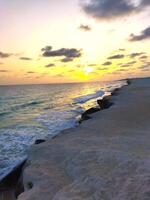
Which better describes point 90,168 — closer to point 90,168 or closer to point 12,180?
point 90,168

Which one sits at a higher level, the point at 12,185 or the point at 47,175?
the point at 47,175

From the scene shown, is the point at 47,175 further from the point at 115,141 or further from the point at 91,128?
the point at 91,128

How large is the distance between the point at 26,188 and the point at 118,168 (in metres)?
2.97

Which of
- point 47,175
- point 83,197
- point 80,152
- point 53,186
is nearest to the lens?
point 83,197

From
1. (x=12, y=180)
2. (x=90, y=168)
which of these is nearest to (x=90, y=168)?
(x=90, y=168)

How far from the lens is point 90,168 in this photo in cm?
905

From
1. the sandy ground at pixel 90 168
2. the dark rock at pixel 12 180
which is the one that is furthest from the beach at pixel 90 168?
the dark rock at pixel 12 180

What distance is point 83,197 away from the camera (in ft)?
23.5

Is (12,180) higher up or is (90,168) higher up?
(90,168)

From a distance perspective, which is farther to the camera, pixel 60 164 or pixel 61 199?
pixel 60 164

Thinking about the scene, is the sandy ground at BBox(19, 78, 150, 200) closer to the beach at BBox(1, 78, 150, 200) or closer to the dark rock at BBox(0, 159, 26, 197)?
the beach at BBox(1, 78, 150, 200)

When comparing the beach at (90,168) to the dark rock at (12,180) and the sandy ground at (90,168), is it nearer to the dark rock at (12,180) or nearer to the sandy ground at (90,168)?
the sandy ground at (90,168)

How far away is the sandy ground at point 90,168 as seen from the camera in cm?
723

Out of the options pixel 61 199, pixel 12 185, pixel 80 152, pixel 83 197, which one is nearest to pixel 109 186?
pixel 83 197
